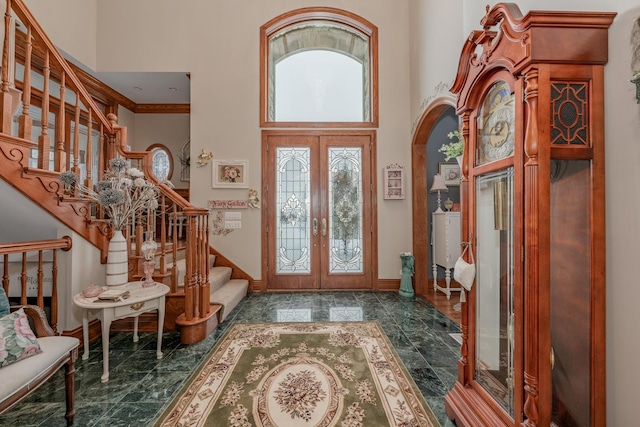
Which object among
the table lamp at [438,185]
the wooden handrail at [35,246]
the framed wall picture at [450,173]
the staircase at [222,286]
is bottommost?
the staircase at [222,286]

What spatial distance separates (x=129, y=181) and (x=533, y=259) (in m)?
2.55

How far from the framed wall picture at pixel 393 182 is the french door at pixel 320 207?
9.7 inches

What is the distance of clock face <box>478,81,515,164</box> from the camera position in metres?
1.26

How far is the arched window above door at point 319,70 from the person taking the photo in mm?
4328

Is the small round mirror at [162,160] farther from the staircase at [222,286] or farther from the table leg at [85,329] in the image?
the table leg at [85,329]

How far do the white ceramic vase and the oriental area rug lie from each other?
3.10 ft

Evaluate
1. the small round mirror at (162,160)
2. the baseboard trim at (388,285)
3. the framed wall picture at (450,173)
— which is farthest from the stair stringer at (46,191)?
the framed wall picture at (450,173)

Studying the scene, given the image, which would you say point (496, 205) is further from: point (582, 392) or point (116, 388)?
point (116, 388)

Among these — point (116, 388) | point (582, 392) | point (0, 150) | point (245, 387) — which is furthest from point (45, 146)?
point (582, 392)

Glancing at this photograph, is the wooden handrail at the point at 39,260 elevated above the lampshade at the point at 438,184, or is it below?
below

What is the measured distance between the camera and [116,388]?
1882 mm

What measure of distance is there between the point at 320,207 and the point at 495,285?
3073 millimetres

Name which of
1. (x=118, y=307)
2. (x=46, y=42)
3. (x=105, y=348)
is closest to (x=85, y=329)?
(x=105, y=348)

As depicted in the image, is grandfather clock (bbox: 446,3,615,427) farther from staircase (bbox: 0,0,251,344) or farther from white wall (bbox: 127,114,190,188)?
white wall (bbox: 127,114,190,188)
